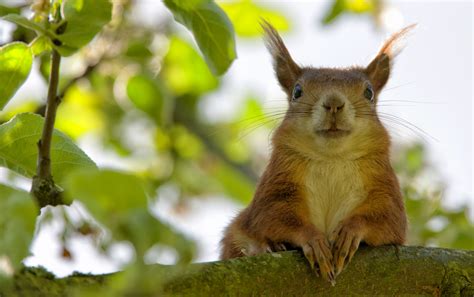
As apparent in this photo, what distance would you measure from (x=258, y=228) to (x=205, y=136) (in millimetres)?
2442

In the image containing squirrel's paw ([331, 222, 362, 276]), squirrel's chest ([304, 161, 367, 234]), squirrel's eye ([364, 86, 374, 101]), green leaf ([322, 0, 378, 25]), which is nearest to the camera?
squirrel's paw ([331, 222, 362, 276])

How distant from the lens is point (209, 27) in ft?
7.88

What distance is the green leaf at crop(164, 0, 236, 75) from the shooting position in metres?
2.36

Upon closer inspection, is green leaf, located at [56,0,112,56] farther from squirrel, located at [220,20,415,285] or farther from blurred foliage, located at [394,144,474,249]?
blurred foliage, located at [394,144,474,249]

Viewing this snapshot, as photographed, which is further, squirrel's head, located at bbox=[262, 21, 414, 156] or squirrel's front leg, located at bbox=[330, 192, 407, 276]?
squirrel's head, located at bbox=[262, 21, 414, 156]

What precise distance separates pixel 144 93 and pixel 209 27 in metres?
2.03

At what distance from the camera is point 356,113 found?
4.11 m

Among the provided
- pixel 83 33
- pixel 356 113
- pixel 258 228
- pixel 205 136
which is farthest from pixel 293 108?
pixel 83 33

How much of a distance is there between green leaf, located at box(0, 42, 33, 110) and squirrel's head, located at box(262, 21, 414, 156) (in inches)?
77.1

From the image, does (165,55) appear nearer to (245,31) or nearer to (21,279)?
(245,31)

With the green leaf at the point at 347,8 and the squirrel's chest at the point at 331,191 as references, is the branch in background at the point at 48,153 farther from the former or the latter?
the green leaf at the point at 347,8

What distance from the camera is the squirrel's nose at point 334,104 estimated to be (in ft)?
12.8

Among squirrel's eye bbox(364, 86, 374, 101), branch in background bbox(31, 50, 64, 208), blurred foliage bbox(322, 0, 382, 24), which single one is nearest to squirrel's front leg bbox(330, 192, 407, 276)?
squirrel's eye bbox(364, 86, 374, 101)

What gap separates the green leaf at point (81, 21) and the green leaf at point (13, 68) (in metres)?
0.10
